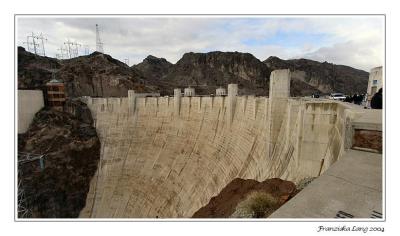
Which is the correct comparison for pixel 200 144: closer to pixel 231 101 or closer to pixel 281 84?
pixel 231 101

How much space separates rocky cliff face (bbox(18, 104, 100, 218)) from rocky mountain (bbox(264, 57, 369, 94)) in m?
65.6

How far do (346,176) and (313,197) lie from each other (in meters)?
1.11

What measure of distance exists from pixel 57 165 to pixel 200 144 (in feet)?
71.1

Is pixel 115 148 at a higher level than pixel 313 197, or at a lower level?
lower

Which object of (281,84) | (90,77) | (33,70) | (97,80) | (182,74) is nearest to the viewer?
(281,84)

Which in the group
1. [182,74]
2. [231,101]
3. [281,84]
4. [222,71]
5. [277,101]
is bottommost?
[277,101]

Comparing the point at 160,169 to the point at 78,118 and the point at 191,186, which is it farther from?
the point at 78,118

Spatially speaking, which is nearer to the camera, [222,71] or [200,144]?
[200,144]

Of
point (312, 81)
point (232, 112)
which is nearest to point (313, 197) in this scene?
point (232, 112)

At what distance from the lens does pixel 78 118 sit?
123 ft

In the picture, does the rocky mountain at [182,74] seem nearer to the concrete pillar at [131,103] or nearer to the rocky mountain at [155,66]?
the rocky mountain at [155,66]

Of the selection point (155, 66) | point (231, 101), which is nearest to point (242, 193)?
point (231, 101)

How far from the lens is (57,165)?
108 ft

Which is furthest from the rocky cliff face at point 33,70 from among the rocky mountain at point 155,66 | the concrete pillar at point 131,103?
the rocky mountain at point 155,66
